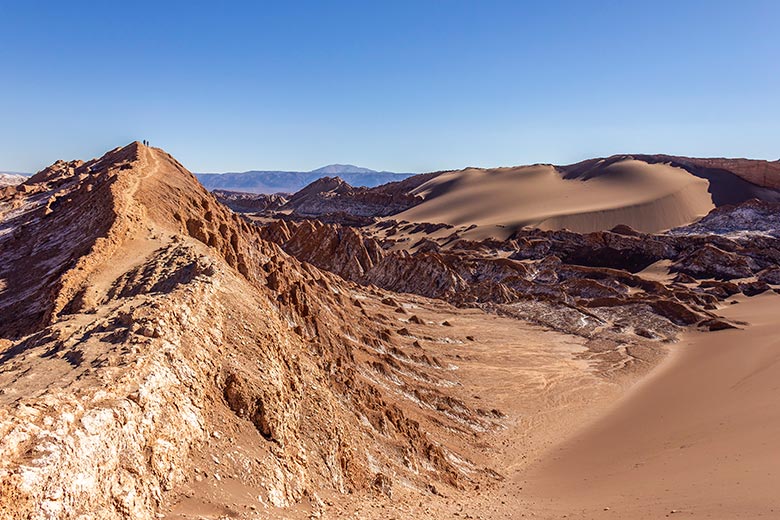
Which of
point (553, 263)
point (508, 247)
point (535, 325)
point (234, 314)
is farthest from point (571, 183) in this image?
point (234, 314)

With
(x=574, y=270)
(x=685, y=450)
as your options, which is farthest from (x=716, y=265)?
(x=685, y=450)

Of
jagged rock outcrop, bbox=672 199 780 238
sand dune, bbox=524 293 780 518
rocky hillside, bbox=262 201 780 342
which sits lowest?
sand dune, bbox=524 293 780 518

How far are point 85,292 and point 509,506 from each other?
1403cm

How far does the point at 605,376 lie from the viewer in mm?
30250

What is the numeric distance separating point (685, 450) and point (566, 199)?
100151 mm

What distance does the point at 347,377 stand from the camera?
17.9 m

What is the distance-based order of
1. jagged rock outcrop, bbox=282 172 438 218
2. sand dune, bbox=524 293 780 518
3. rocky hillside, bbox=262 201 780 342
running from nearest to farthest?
sand dune, bbox=524 293 780 518 → rocky hillside, bbox=262 201 780 342 → jagged rock outcrop, bbox=282 172 438 218

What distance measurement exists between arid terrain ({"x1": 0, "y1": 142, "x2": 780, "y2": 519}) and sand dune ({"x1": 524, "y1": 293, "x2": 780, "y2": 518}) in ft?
0.40

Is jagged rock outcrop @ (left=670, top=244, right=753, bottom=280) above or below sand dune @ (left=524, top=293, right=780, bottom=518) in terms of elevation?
above

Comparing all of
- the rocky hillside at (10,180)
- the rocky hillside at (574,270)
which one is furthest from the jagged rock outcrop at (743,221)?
the rocky hillside at (10,180)

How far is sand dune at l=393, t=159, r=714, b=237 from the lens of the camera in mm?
89750

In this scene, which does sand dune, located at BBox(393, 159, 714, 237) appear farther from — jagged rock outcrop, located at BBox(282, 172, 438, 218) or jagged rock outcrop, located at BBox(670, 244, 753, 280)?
jagged rock outcrop, located at BBox(670, 244, 753, 280)

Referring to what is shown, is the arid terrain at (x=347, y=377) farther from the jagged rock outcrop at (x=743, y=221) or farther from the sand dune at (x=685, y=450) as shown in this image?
the jagged rock outcrop at (x=743, y=221)

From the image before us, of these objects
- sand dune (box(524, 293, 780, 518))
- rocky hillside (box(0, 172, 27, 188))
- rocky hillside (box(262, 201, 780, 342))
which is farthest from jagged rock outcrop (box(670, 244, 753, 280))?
rocky hillside (box(0, 172, 27, 188))
